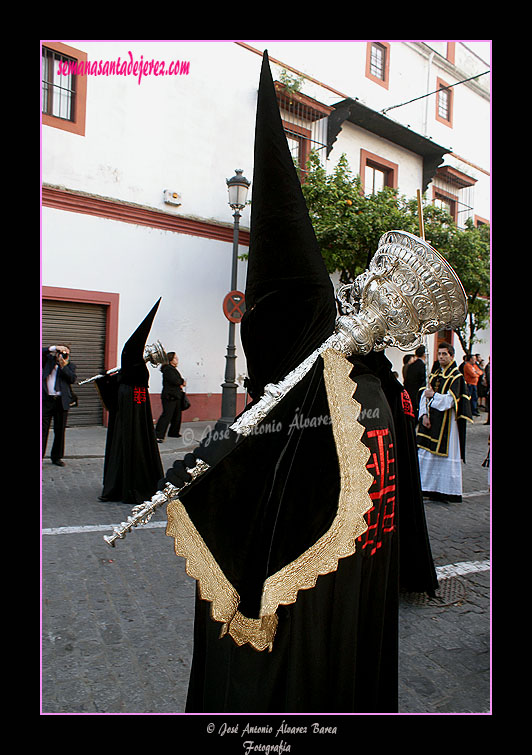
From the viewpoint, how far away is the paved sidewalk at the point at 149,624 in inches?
107

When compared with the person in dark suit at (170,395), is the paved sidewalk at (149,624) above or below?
below

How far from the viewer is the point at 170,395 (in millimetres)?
10250

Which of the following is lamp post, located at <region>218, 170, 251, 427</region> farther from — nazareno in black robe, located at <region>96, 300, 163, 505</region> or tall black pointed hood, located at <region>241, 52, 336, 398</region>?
tall black pointed hood, located at <region>241, 52, 336, 398</region>

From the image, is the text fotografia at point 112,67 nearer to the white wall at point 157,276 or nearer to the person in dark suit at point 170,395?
the white wall at point 157,276

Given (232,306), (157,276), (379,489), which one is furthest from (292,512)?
(157,276)

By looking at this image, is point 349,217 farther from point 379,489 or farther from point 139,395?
point 379,489

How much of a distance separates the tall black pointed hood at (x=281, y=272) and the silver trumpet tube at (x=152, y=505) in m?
0.42

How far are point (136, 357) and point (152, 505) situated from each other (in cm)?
514

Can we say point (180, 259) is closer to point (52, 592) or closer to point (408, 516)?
point (52, 592)

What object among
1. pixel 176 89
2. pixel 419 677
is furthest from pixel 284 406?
pixel 176 89

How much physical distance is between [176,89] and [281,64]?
312 cm
